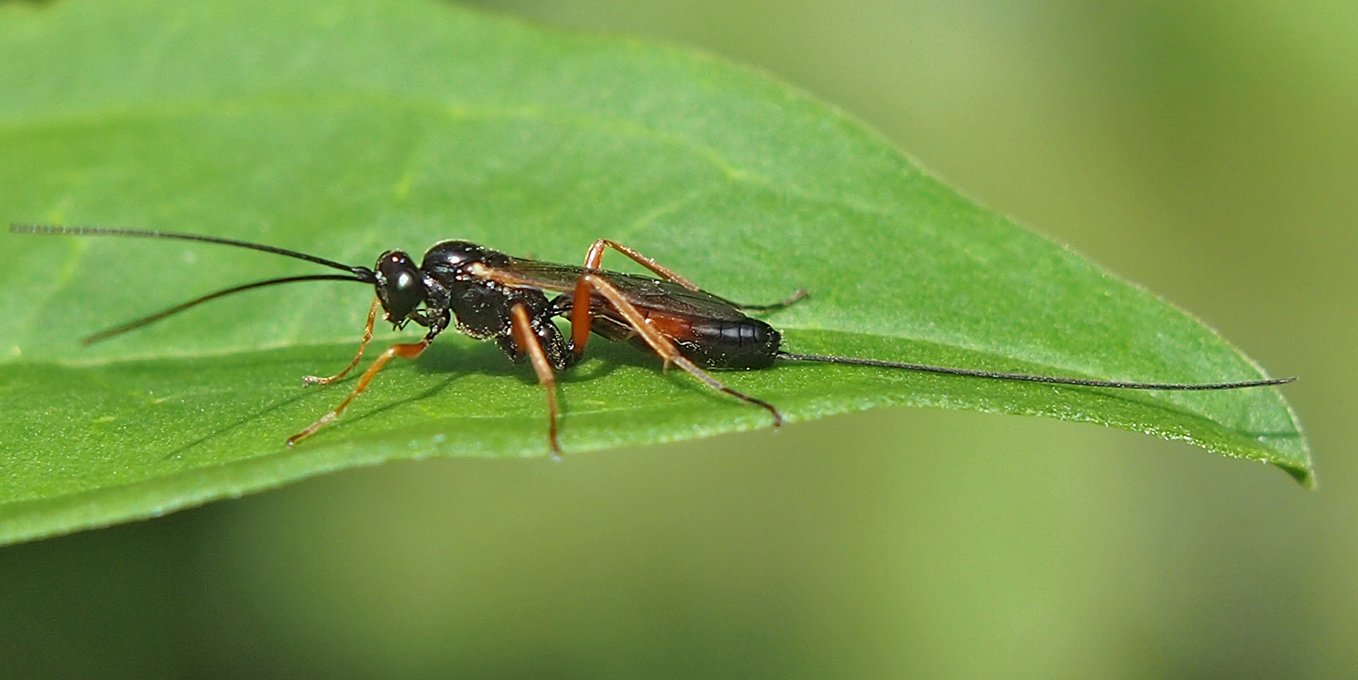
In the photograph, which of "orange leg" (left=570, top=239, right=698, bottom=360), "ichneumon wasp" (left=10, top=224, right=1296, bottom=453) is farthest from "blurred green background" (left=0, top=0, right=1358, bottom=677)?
"orange leg" (left=570, top=239, right=698, bottom=360)

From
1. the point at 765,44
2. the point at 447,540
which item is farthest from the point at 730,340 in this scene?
the point at 765,44

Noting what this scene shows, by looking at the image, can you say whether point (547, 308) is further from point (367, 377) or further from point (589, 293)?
point (367, 377)

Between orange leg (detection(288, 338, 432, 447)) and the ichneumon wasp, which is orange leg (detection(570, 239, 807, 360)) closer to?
the ichneumon wasp

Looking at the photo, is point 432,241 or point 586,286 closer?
point 586,286

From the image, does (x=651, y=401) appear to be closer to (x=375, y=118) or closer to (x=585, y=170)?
(x=585, y=170)

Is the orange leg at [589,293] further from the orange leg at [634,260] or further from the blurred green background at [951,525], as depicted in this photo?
the blurred green background at [951,525]

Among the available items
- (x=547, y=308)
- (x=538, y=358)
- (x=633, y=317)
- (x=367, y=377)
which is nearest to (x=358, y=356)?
(x=367, y=377)

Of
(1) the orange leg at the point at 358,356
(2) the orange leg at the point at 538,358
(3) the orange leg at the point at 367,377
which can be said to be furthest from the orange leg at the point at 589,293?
(1) the orange leg at the point at 358,356
